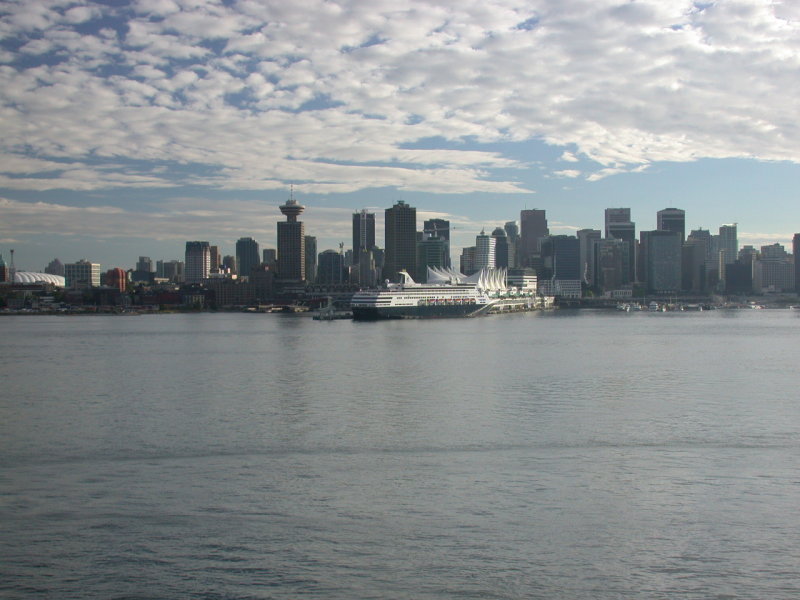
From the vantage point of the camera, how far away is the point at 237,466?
512 inches

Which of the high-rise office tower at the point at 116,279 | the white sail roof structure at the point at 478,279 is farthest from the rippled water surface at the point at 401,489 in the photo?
the high-rise office tower at the point at 116,279

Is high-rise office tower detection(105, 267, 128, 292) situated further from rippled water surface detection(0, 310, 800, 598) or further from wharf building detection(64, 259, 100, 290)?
rippled water surface detection(0, 310, 800, 598)

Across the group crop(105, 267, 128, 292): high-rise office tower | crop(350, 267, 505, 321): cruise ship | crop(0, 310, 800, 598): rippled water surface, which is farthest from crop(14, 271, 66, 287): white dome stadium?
crop(0, 310, 800, 598): rippled water surface

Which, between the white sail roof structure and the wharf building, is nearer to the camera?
the white sail roof structure

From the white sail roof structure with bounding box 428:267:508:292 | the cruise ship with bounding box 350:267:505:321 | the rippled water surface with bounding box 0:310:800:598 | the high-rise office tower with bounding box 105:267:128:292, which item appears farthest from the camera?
the high-rise office tower with bounding box 105:267:128:292

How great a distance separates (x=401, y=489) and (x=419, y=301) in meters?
68.4

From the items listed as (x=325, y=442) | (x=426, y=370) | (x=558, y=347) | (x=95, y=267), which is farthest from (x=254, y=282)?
(x=325, y=442)

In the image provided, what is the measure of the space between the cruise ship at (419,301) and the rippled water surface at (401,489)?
53.2 meters

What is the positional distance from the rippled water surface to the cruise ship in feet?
174

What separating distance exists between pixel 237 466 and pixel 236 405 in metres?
6.22

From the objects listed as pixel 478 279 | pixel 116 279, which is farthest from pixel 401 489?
pixel 116 279

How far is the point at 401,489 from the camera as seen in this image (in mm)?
11703

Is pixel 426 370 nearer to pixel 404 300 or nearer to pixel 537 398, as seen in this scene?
pixel 537 398

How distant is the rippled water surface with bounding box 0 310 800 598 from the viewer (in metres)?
8.71
